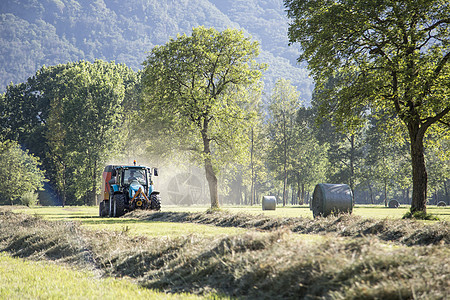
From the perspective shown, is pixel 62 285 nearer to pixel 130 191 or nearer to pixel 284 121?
pixel 130 191

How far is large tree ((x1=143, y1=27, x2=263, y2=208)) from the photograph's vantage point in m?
28.9

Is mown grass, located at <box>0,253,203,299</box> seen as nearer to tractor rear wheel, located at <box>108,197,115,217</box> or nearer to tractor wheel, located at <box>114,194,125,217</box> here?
tractor wheel, located at <box>114,194,125,217</box>

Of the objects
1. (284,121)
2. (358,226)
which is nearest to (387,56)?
(358,226)

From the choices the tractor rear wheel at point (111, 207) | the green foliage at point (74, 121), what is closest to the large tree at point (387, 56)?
the tractor rear wheel at point (111, 207)

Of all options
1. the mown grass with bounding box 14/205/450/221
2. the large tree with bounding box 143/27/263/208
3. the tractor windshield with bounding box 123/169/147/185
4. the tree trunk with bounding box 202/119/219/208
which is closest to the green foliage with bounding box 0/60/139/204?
the mown grass with bounding box 14/205/450/221

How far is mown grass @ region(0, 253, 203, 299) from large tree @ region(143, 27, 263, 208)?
20.7m

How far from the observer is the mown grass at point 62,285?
5918 millimetres

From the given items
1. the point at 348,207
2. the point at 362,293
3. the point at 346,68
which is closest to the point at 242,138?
the point at 346,68

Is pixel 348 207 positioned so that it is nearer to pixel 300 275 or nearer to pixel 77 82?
pixel 300 275

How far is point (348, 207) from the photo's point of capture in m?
17.9

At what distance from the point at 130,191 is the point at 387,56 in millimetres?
15880

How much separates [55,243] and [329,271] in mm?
7951

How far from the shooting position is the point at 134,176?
2538 centimetres

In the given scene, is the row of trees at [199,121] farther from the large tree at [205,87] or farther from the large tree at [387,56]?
the large tree at [387,56]
